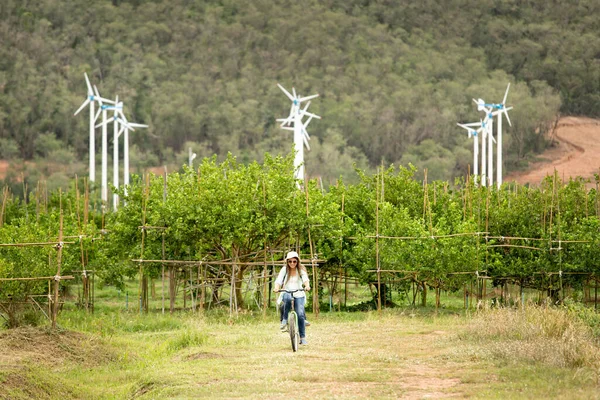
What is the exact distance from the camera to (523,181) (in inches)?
4483

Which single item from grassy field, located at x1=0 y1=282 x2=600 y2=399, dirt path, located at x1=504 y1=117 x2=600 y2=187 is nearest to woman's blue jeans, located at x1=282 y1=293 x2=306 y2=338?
grassy field, located at x1=0 y1=282 x2=600 y2=399

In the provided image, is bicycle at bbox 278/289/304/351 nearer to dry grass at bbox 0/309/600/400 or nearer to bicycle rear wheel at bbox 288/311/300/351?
bicycle rear wheel at bbox 288/311/300/351

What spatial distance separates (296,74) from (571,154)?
42.1 metres

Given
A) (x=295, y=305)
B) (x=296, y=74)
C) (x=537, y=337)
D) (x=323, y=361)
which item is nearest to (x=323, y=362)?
(x=323, y=361)

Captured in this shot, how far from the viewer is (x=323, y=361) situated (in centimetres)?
1930

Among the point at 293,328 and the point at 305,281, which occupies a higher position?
the point at 305,281

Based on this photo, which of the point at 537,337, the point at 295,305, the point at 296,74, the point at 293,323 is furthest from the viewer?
the point at 296,74

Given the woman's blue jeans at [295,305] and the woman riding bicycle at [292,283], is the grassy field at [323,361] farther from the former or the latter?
the woman riding bicycle at [292,283]

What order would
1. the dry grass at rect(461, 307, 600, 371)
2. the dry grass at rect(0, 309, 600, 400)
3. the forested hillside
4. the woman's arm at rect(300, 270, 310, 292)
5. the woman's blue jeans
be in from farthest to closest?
1. the forested hillside
2. the woman's blue jeans
3. the woman's arm at rect(300, 270, 310, 292)
4. the dry grass at rect(461, 307, 600, 371)
5. the dry grass at rect(0, 309, 600, 400)

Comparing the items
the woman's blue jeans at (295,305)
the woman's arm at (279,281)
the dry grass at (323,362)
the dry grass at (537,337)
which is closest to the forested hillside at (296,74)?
the dry grass at (323,362)

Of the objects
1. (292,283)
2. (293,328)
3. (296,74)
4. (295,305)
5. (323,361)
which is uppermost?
→ (296,74)

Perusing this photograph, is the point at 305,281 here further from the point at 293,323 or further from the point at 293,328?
the point at 293,328

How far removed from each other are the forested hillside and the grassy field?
8158 centimetres

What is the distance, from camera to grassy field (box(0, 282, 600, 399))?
53.2 feet
